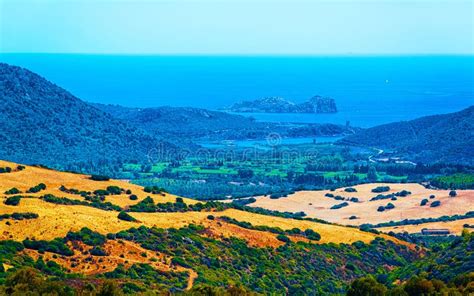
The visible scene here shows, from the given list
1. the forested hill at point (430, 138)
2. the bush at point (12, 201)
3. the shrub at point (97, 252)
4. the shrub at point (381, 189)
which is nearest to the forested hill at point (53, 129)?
the forested hill at point (430, 138)

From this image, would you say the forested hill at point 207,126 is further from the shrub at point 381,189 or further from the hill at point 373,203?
the hill at point 373,203

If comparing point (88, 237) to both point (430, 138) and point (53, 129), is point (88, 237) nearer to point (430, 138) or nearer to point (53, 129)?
point (53, 129)

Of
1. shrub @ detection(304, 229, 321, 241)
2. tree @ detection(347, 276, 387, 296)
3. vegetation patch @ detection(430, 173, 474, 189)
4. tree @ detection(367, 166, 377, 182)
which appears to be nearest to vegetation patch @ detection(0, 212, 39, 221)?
shrub @ detection(304, 229, 321, 241)

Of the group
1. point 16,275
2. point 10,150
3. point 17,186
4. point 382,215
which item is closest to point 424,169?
point 382,215

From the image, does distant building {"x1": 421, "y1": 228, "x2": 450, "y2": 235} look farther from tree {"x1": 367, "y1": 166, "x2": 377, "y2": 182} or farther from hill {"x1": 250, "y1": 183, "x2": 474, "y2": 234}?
tree {"x1": 367, "y1": 166, "x2": 377, "y2": 182}

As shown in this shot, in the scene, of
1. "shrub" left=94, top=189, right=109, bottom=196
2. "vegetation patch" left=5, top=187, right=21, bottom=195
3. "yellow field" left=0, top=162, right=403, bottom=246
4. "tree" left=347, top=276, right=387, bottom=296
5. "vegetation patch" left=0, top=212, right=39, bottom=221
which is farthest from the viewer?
"shrub" left=94, top=189, right=109, bottom=196

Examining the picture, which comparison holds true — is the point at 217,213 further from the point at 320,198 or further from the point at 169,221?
the point at 320,198
